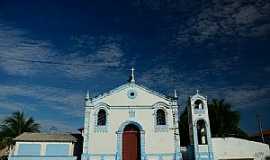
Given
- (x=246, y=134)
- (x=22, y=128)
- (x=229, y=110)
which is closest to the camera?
(x=22, y=128)

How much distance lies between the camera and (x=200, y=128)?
27594 mm

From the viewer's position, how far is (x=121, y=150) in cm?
2566

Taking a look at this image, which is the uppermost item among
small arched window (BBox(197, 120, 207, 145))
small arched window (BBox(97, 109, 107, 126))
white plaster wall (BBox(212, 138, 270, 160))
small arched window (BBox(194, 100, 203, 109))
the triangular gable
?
the triangular gable

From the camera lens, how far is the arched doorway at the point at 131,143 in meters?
25.7

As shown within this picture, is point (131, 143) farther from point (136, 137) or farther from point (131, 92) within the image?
point (131, 92)

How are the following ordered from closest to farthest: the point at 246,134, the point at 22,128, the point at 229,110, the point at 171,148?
the point at 171,148 < the point at 22,128 < the point at 229,110 < the point at 246,134

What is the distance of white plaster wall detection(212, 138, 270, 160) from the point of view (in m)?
25.9

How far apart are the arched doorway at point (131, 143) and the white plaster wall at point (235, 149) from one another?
23.8ft

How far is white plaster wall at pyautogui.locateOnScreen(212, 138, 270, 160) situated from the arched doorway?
23.8 ft

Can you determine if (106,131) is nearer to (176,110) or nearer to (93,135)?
(93,135)

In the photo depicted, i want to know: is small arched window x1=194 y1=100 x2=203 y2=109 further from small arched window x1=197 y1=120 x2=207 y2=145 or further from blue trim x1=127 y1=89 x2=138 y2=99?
blue trim x1=127 y1=89 x2=138 y2=99

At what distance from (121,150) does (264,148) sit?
14.3m

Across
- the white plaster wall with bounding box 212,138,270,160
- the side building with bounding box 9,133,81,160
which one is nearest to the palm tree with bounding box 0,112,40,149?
the side building with bounding box 9,133,81,160

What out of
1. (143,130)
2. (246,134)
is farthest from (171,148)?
(246,134)
